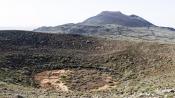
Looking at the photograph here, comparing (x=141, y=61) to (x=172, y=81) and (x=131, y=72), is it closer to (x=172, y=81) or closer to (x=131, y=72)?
(x=131, y=72)

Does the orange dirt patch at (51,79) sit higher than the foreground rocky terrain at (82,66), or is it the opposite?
the foreground rocky terrain at (82,66)

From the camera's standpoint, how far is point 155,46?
65.6 m

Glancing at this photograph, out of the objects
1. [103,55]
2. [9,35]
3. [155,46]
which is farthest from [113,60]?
[9,35]

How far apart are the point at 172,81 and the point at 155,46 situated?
23748 millimetres

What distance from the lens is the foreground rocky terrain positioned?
4347 cm

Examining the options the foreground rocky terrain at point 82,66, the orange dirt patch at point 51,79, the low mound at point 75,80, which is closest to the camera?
the foreground rocky terrain at point 82,66

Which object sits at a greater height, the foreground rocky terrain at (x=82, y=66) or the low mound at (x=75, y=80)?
the foreground rocky terrain at (x=82, y=66)

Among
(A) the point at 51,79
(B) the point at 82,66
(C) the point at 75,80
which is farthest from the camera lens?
(B) the point at 82,66

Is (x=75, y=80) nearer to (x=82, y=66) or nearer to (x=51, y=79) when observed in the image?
(x=51, y=79)

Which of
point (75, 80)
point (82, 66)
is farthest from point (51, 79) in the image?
point (82, 66)

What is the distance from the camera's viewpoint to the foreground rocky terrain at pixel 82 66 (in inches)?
1711

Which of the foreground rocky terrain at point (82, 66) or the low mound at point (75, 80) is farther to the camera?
the low mound at point (75, 80)

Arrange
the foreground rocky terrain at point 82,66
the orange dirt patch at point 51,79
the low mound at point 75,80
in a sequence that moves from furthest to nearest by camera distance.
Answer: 1. the orange dirt patch at point 51,79
2. the low mound at point 75,80
3. the foreground rocky terrain at point 82,66

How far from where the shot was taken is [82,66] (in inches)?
2382
